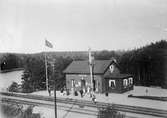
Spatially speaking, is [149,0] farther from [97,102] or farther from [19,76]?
[19,76]

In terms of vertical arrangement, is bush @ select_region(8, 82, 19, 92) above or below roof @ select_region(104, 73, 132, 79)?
below

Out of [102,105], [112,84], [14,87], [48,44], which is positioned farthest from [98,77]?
[14,87]

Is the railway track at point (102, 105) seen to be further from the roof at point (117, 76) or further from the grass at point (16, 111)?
the roof at point (117, 76)

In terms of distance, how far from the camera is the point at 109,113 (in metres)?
2.13

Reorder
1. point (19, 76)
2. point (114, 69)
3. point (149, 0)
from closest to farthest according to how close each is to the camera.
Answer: point (149, 0), point (114, 69), point (19, 76)

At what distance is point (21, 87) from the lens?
2.64 metres

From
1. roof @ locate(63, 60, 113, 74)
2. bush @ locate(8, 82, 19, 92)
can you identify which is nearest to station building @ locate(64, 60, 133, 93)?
roof @ locate(63, 60, 113, 74)

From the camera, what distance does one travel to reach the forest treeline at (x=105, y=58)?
1.91 meters

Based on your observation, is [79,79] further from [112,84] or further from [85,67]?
[112,84]

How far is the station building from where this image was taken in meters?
2.19

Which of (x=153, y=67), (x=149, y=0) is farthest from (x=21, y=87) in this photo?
(x=149, y=0)

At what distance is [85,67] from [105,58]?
0.23 metres

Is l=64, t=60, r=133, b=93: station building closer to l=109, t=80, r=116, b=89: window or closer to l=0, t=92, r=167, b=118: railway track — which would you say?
l=109, t=80, r=116, b=89: window

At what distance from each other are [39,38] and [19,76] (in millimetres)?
540
